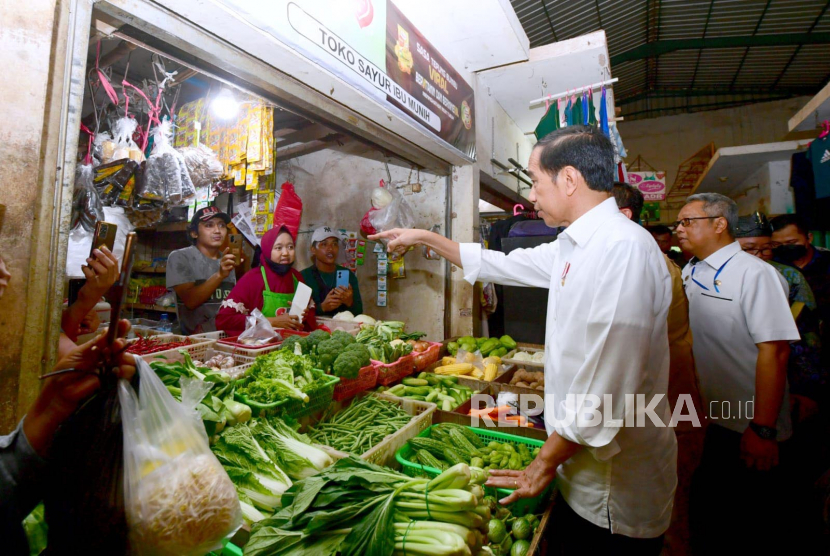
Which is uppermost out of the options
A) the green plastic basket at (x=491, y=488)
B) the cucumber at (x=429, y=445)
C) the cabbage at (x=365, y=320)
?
the cabbage at (x=365, y=320)

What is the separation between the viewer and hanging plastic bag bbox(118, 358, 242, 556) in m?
0.94

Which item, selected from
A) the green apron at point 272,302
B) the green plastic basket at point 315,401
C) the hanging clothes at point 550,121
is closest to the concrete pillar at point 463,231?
the hanging clothes at point 550,121

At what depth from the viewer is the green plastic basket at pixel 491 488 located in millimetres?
1801

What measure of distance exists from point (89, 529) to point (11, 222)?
43.0 inches

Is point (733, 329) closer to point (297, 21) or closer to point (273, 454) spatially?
point (273, 454)

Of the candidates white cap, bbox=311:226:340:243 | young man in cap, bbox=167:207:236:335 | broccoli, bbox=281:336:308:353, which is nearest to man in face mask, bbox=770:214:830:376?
broccoli, bbox=281:336:308:353

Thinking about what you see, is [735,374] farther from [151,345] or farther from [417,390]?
[151,345]

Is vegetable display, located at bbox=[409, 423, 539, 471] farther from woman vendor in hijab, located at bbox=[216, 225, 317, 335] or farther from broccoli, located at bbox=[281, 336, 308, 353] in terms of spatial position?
woman vendor in hijab, located at bbox=[216, 225, 317, 335]

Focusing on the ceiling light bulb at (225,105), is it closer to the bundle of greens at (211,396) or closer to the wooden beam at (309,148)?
the wooden beam at (309,148)

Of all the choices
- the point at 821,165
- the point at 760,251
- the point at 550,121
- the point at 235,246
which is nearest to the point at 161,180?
the point at 235,246

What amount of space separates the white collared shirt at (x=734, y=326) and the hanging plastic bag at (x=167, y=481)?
3.05m

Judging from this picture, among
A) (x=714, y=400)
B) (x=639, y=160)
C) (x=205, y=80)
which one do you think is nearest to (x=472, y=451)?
(x=714, y=400)

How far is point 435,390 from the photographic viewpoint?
9.75ft

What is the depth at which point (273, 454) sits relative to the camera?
1688 millimetres
